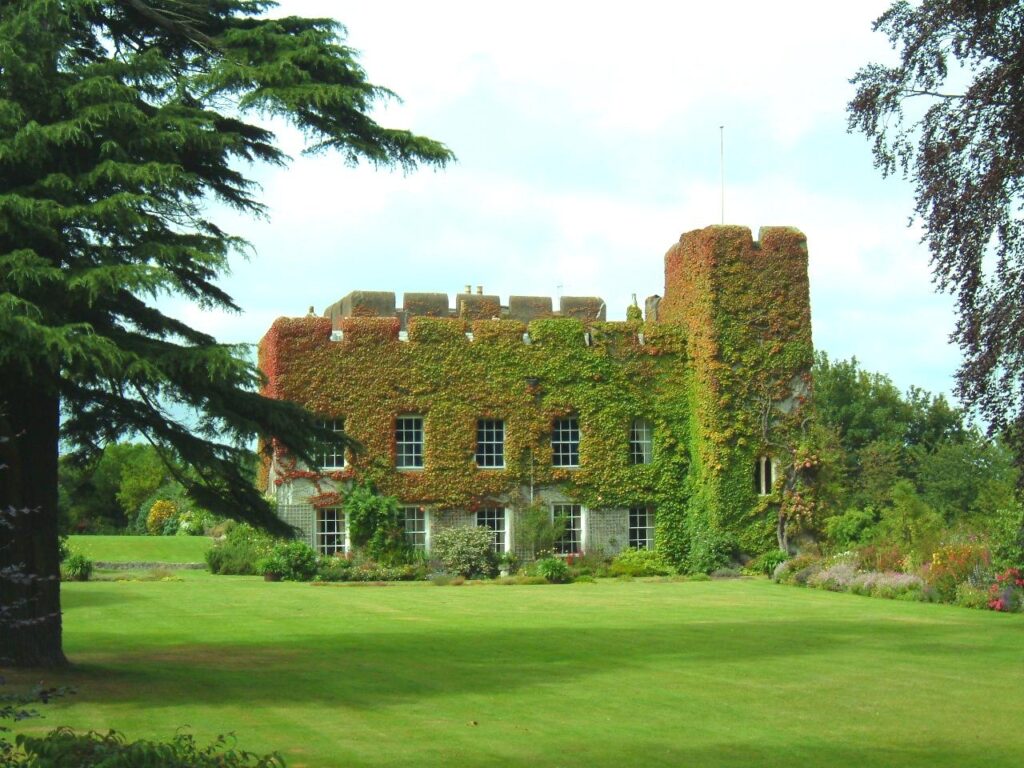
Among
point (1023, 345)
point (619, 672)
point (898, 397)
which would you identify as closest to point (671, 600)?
point (619, 672)

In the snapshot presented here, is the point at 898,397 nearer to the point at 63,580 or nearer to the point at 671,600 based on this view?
the point at 671,600

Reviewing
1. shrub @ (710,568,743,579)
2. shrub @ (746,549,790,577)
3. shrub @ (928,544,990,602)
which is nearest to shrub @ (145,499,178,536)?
shrub @ (710,568,743,579)

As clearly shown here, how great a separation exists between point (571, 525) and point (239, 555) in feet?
28.4

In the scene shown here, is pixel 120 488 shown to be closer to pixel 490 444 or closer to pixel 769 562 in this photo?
pixel 490 444

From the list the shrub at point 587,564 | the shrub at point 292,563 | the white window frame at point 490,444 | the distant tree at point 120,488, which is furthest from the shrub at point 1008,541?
the distant tree at point 120,488

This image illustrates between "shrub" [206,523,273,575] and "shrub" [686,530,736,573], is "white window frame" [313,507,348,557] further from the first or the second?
"shrub" [686,530,736,573]

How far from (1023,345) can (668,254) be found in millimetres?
23409

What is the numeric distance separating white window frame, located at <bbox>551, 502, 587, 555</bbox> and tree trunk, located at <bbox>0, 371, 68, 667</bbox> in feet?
70.2

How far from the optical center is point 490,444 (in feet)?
111

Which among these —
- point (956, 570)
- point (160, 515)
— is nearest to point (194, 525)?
point (160, 515)

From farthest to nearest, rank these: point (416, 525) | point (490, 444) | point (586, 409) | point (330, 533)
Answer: point (586, 409) → point (490, 444) → point (416, 525) → point (330, 533)

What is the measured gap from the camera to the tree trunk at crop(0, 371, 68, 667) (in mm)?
12422

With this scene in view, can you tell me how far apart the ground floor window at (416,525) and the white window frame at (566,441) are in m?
3.79

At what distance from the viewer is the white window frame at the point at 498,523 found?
33438 millimetres
